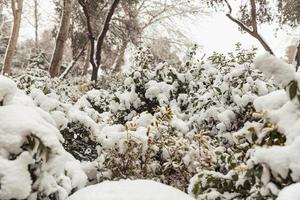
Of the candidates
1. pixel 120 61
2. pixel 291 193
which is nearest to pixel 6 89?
pixel 291 193

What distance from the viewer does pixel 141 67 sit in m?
7.26

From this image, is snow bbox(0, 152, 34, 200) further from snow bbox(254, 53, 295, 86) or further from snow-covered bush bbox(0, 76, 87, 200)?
snow bbox(254, 53, 295, 86)

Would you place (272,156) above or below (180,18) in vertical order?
below

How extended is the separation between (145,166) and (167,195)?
65.6 inches

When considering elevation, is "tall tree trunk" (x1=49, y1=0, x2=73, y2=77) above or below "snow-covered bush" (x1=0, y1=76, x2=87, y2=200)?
above

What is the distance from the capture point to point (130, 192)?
264 cm

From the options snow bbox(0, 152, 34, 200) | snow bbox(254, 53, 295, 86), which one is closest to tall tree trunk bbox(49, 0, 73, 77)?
snow bbox(0, 152, 34, 200)

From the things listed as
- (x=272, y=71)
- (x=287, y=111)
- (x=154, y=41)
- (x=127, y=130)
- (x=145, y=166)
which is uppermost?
(x=154, y=41)

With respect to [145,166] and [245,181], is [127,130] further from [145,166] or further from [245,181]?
[245,181]

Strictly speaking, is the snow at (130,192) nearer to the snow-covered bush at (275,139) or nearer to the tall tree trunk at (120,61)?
the snow-covered bush at (275,139)

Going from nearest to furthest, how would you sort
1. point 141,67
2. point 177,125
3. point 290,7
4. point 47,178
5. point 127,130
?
point 47,178 < point 127,130 < point 177,125 < point 141,67 < point 290,7

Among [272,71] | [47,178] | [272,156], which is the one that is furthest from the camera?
[47,178]

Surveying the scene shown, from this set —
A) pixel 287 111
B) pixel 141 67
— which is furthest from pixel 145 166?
pixel 141 67

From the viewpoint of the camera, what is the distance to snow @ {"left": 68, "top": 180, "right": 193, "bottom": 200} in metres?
2.59
